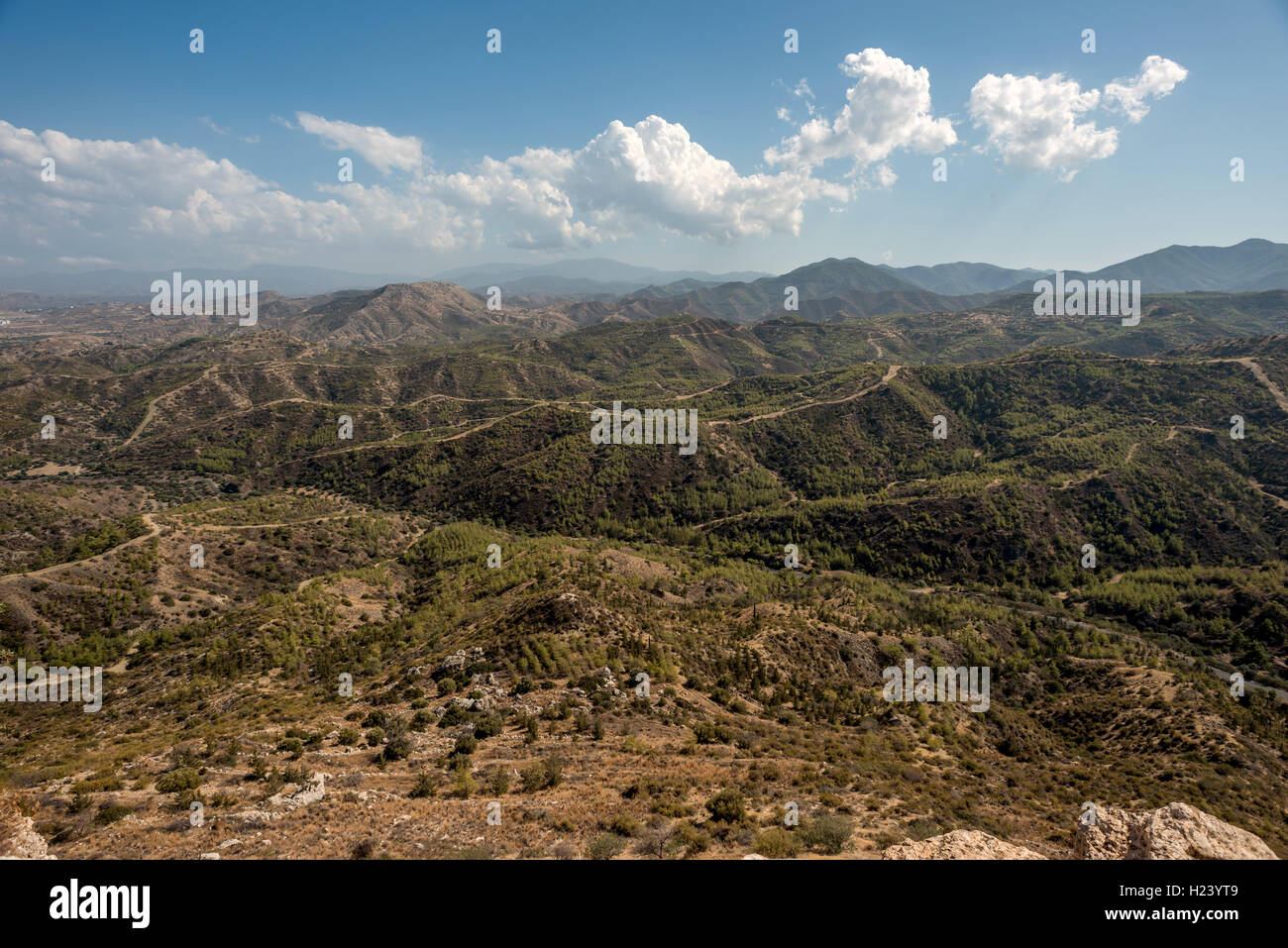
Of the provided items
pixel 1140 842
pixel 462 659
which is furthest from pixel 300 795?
pixel 1140 842

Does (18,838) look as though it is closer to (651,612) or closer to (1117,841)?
(1117,841)

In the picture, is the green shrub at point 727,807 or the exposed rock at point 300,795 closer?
the green shrub at point 727,807

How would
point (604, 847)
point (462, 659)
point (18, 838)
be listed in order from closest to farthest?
point (18, 838)
point (604, 847)
point (462, 659)

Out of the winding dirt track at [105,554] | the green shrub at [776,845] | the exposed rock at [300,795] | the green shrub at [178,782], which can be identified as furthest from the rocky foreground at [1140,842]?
the winding dirt track at [105,554]

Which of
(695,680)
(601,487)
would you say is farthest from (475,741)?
(601,487)

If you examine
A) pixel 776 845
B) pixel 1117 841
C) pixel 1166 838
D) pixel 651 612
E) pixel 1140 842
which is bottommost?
pixel 651 612

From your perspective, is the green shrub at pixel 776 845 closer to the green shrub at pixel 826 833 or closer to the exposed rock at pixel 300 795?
the green shrub at pixel 826 833

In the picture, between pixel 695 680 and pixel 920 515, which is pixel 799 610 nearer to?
pixel 695 680
